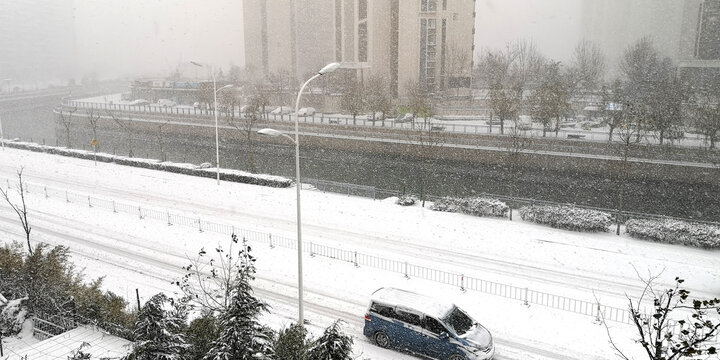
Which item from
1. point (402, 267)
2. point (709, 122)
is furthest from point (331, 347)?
point (709, 122)

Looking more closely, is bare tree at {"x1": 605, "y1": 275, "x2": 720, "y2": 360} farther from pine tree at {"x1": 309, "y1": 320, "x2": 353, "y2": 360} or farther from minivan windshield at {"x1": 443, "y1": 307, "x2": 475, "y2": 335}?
pine tree at {"x1": 309, "y1": 320, "x2": 353, "y2": 360}

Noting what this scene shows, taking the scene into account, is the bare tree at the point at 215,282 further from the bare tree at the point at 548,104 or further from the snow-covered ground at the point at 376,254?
the bare tree at the point at 548,104

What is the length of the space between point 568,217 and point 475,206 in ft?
12.3

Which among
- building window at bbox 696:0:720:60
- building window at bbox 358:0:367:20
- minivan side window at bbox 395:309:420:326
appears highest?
building window at bbox 358:0:367:20

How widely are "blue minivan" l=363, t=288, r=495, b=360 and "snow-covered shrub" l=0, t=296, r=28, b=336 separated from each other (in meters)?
8.16

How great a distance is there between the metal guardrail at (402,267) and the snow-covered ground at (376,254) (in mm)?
358

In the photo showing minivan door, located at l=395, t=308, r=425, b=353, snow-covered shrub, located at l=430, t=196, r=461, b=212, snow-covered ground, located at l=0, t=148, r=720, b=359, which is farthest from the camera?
snow-covered shrub, located at l=430, t=196, r=461, b=212

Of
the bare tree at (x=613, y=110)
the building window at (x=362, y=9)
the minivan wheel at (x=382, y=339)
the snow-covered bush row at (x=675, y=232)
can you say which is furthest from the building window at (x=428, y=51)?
the minivan wheel at (x=382, y=339)

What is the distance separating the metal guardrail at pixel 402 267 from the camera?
14000 millimetres

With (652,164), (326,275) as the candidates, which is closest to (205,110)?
(652,164)

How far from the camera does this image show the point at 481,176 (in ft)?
124

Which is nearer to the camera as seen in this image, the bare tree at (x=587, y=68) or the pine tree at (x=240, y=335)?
the pine tree at (x=240, y=335)

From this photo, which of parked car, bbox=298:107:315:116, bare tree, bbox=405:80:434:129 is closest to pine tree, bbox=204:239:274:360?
bare tree, bbox=405:80:434:129

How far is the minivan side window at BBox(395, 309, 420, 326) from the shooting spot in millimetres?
11578
